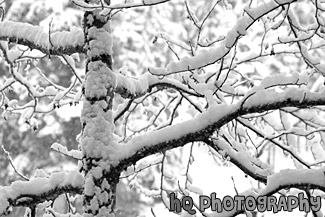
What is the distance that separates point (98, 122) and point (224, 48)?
0.92m

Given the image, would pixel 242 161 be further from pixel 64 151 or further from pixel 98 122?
pixel 64 151

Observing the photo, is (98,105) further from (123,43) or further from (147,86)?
(123,43)

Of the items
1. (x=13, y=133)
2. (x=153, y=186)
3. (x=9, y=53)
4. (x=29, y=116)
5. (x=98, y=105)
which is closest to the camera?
(x=98, y=105)

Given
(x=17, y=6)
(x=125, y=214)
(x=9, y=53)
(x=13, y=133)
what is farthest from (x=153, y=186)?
(x=9, y=53)

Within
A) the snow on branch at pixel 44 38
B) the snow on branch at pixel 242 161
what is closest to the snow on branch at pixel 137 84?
the snow on branch at pixel 44 38

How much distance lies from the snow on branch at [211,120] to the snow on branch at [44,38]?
80 centimetres

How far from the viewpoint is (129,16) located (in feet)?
46.9

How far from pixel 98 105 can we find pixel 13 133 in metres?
11.2

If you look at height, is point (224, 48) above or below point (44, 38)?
below

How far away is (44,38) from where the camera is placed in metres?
3.65

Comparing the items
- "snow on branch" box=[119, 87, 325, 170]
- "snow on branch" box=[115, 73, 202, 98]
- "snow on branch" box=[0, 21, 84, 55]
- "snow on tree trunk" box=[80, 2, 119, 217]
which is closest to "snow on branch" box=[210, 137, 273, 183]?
"snow on branch" box=[119, 87, 325, 170]

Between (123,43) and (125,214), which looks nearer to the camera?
(123,43)

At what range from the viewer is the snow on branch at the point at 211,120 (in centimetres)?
318

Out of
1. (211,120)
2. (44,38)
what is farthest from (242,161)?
(44,38)
